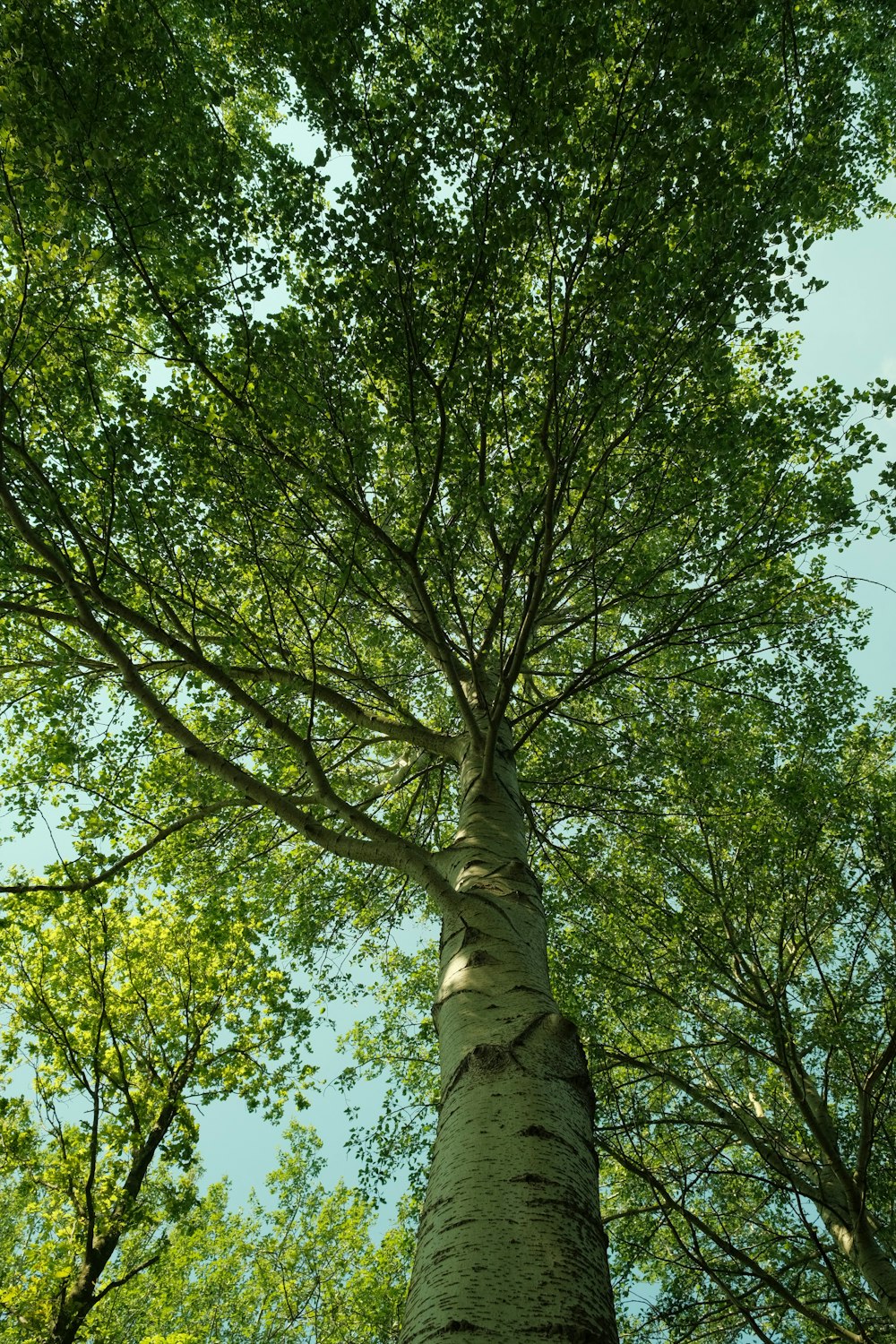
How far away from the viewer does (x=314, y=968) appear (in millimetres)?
7645

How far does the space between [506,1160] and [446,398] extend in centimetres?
428

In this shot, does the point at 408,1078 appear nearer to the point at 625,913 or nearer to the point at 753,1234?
the point at 625,913

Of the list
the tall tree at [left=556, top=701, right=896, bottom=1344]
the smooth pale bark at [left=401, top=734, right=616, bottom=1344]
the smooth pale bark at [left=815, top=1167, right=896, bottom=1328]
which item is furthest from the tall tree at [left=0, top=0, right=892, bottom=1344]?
the smooth pale bark at [left=815, top=1167, right=896, bottom=1328]

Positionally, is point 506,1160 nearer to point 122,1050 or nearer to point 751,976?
point 751,976

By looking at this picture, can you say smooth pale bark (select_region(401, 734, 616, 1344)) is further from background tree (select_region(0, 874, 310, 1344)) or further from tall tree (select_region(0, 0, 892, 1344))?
background tree (select_region(0, 874, 310, 1344))

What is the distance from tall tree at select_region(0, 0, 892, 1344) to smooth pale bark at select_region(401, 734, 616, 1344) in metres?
0.01

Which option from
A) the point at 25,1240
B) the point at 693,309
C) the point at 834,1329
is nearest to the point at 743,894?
the point at 834,1329

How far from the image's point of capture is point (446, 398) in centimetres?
486

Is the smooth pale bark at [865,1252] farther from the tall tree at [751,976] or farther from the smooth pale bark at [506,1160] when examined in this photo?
the smooth pale bark at [506,1160]

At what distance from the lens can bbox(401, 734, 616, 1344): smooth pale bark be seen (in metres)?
1.53

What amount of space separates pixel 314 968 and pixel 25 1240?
1419 centimetres

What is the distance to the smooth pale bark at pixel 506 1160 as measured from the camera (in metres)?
1.53

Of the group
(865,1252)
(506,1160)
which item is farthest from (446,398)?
(865,1252)

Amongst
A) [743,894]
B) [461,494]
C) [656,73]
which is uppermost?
[656,73]
